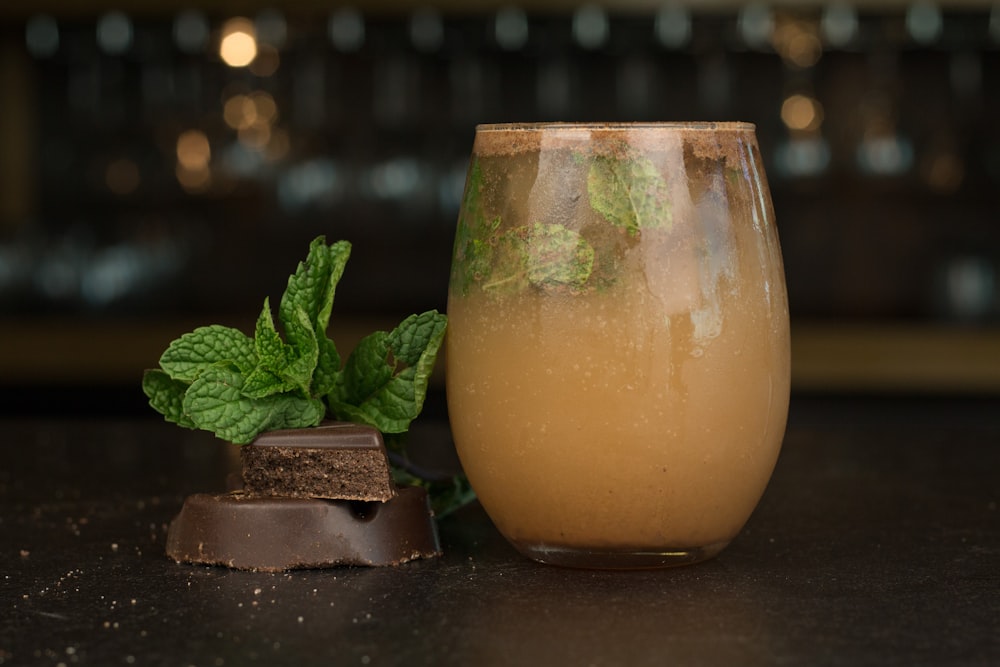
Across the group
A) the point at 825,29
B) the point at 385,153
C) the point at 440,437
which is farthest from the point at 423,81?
the point at 440,437

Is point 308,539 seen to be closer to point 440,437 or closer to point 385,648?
point 385,648

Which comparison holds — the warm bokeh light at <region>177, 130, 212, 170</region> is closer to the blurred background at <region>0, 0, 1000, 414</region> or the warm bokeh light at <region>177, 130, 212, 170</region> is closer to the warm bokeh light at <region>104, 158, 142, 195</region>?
the blurred background at <region>0, 0, 1000, 414</region>

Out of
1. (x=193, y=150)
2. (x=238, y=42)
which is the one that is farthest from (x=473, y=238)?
(x=193, y=150)

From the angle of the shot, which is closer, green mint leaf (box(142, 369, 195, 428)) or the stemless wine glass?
the stemless wine glass

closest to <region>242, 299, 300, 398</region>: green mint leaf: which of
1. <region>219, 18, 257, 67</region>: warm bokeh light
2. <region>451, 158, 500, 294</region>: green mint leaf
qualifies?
<region>451, 158, 500, 294</region>: green mint leaf

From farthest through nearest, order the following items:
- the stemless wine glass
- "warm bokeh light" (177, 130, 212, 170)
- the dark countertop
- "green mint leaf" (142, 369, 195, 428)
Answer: "warm bokeh light" (177, 130, 212, 170), "green mint leaf" (142, 369, 195, 428), the stemless wine glass, the dark countertop

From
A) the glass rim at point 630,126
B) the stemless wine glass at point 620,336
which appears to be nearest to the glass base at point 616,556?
the stemless wine glass at point 620,336
